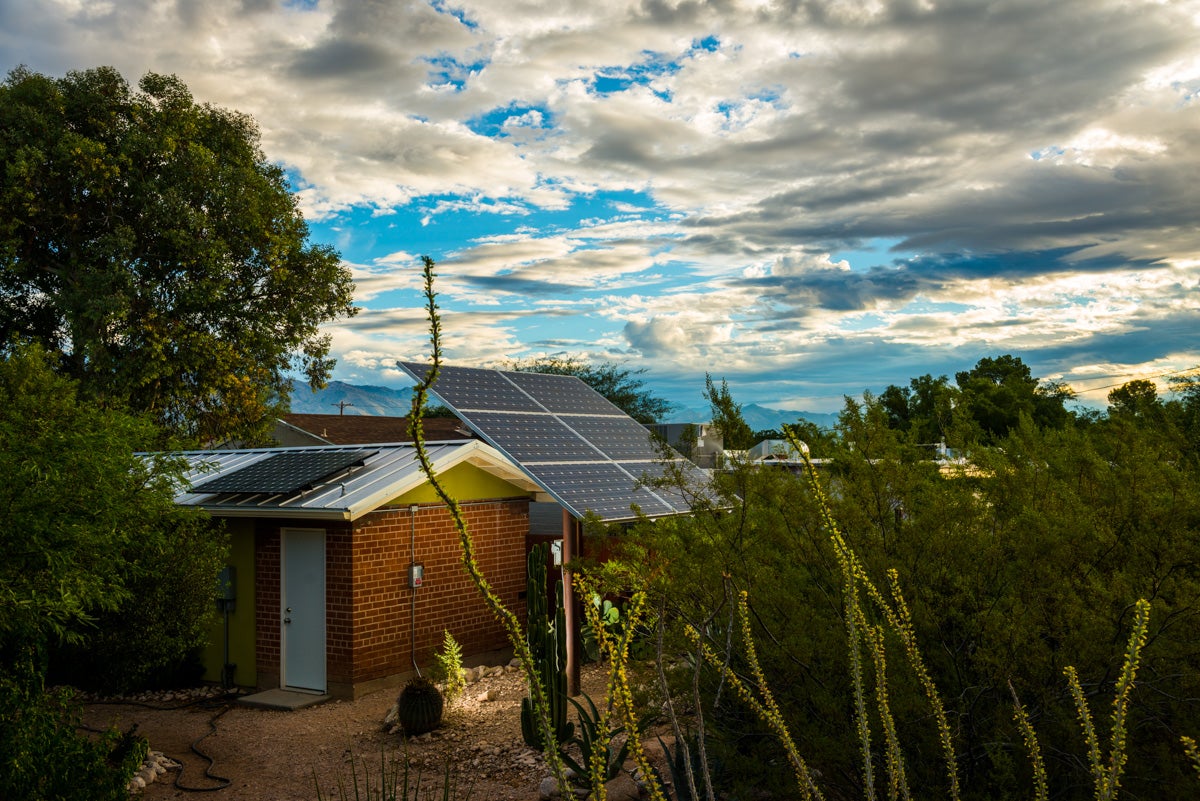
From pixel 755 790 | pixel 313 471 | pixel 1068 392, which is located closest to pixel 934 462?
pixel 755 790

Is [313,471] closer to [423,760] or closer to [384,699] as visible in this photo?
[384,699]

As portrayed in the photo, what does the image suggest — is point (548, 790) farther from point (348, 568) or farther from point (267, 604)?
point (267, 604)

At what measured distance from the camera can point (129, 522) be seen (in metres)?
9.86

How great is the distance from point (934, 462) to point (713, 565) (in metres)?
2.05

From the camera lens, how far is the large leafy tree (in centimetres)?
2481

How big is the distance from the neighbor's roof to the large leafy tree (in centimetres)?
1026

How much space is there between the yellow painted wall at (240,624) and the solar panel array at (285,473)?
2.00 feet

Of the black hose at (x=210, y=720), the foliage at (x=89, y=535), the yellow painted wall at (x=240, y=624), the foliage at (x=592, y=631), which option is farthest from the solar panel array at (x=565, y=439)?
the black hose at (x=210, y=720)

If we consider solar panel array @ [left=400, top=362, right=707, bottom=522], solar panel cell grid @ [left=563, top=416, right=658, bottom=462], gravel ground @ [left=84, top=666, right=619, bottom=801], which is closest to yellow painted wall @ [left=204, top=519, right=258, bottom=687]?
gravel ground @ [left=84, top=666, right=619, bottom=801]

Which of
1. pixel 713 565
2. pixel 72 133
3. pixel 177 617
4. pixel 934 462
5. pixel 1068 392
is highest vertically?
pixel 72 133

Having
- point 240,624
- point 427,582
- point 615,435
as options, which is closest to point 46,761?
point 427,582

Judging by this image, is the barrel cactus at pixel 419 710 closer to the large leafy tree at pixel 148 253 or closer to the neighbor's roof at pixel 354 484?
the neighbor's roof at pixel 354 484

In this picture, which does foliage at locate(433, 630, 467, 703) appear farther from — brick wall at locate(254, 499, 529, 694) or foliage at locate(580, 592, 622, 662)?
foliage at locate(580, 592, 622, 662)

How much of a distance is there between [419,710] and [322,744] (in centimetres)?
121
